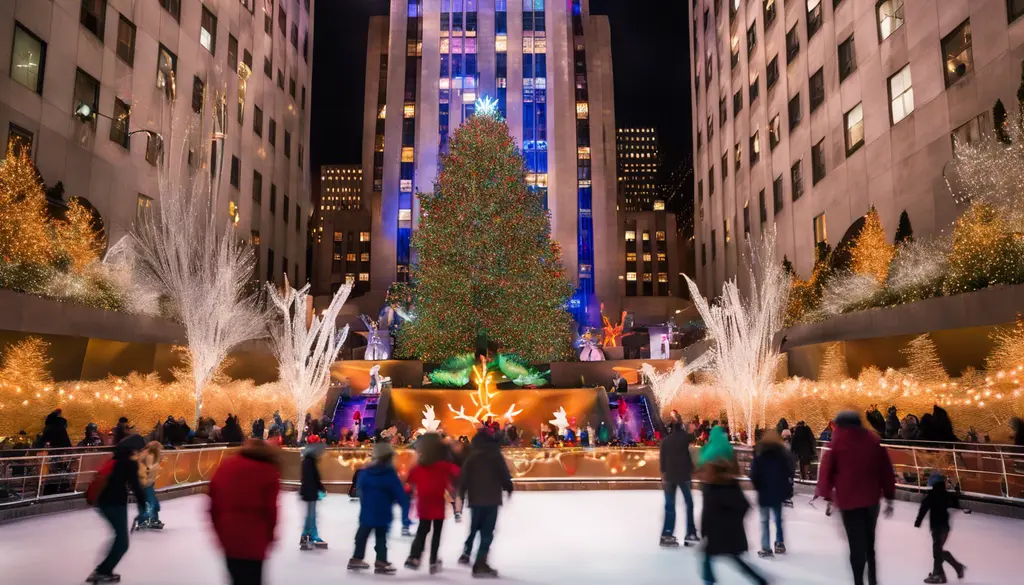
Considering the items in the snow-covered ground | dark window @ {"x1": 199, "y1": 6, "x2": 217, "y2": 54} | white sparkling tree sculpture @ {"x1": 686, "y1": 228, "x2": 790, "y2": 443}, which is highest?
dark window @ {"x1": 199, "y1": 6, "x2": 217, "y2": 54}

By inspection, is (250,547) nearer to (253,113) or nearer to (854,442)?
(854,442)

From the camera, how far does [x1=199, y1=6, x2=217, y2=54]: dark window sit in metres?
37.2

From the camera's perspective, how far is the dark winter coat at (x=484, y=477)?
8.02 meters

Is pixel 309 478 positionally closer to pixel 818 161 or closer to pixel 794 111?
pixel 818 161

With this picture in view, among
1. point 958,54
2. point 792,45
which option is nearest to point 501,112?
point 792,45

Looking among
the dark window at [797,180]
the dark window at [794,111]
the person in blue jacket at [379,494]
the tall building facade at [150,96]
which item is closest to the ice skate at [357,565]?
the person in blue jacket at [379,494]

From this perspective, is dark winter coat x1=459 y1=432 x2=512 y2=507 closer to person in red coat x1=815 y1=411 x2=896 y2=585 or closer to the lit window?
person in red coat x1=815 y1=411 x2=896 y2=585

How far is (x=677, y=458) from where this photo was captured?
9898 millimetres

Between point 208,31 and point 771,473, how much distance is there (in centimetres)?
3764

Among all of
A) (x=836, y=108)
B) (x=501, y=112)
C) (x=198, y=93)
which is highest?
(x=501, y=112)

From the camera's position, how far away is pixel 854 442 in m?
6.51

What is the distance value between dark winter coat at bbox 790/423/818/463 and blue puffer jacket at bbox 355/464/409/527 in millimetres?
10844

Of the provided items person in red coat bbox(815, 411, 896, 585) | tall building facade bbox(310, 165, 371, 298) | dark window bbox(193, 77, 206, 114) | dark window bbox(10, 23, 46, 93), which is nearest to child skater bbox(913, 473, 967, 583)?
person in red coat bbox(815, 411, 896, 585)

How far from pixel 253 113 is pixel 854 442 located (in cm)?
4277
